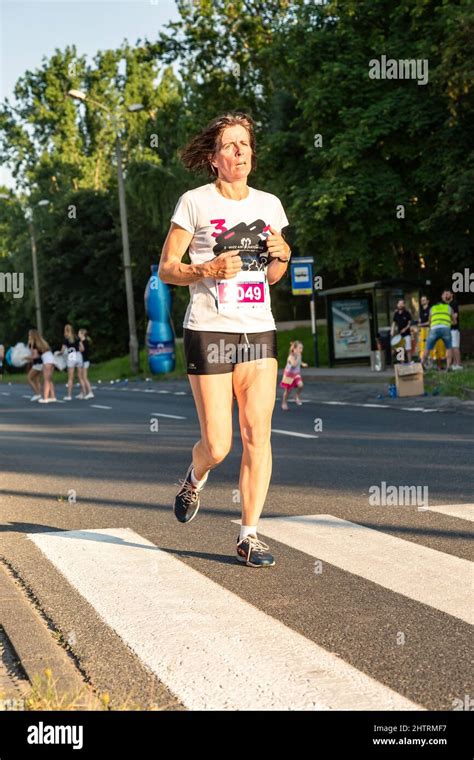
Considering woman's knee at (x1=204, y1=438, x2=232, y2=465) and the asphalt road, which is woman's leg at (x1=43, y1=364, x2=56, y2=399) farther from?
woman's knee at (x1=204, y1=438, x2=232, y2=465)

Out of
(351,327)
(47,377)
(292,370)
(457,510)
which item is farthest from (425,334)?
(457,510)

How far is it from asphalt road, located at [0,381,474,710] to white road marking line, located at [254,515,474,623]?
24mm

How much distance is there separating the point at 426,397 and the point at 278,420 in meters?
3.99

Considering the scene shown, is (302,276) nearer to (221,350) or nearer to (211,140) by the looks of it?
(211,140)

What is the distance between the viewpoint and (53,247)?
219ft

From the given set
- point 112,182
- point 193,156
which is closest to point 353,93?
point 193,156

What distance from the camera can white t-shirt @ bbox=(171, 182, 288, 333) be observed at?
18.0ft

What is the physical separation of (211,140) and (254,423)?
140 centimetres

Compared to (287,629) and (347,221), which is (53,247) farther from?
(287,629)

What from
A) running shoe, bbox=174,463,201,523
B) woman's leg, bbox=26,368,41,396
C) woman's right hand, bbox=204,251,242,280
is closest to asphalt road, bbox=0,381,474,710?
running shoe, bbox=174,463,201,523

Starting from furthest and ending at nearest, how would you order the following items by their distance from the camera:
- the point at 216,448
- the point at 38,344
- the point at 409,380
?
the point at 38,344 → the point at 409,380 → the point at 216,448

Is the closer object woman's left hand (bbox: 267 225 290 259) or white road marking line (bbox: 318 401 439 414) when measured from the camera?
woman's left hand (bbox: 267 225 290 259)

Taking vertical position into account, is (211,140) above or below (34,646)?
above

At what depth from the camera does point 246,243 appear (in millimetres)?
5473
